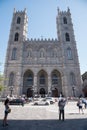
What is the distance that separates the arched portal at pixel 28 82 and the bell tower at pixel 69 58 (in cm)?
993

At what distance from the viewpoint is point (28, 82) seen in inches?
1519

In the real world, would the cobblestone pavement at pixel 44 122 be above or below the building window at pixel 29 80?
below

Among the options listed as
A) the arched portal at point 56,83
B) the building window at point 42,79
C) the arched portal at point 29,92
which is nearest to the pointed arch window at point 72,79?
the arched portal at point 56,83

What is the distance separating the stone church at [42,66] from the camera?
3566 centimetres

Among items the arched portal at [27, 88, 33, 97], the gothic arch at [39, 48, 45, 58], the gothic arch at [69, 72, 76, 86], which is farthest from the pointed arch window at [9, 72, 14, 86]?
the gothic arch at [69, 72, 76, 86]

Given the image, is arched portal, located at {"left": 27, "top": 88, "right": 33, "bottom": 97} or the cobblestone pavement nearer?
the cobblestone pavement

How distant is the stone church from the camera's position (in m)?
35.7

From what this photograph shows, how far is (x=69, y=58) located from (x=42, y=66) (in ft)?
29.0

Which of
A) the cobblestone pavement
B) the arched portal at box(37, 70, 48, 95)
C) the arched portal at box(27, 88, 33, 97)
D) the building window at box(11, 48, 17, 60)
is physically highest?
the building window at box(11, 48, 17, 60)

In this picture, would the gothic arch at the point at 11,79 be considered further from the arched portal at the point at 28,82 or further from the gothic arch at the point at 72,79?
the gothic arch at the point at 72,79

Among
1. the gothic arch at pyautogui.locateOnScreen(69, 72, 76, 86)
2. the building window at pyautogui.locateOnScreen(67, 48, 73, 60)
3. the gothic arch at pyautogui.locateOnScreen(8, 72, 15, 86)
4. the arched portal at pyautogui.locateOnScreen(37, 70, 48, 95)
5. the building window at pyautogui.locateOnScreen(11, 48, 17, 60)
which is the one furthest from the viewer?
the building window at pyautogui.locateOnScreen(67, 48, 73, 60)

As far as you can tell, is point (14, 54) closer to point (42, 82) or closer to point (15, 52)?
point (15, 52)

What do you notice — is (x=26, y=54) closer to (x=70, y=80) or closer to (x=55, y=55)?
(x=55, y=55)

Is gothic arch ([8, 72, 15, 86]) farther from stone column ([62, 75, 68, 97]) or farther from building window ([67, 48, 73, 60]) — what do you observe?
building window ([67, 48, 73, 60])
